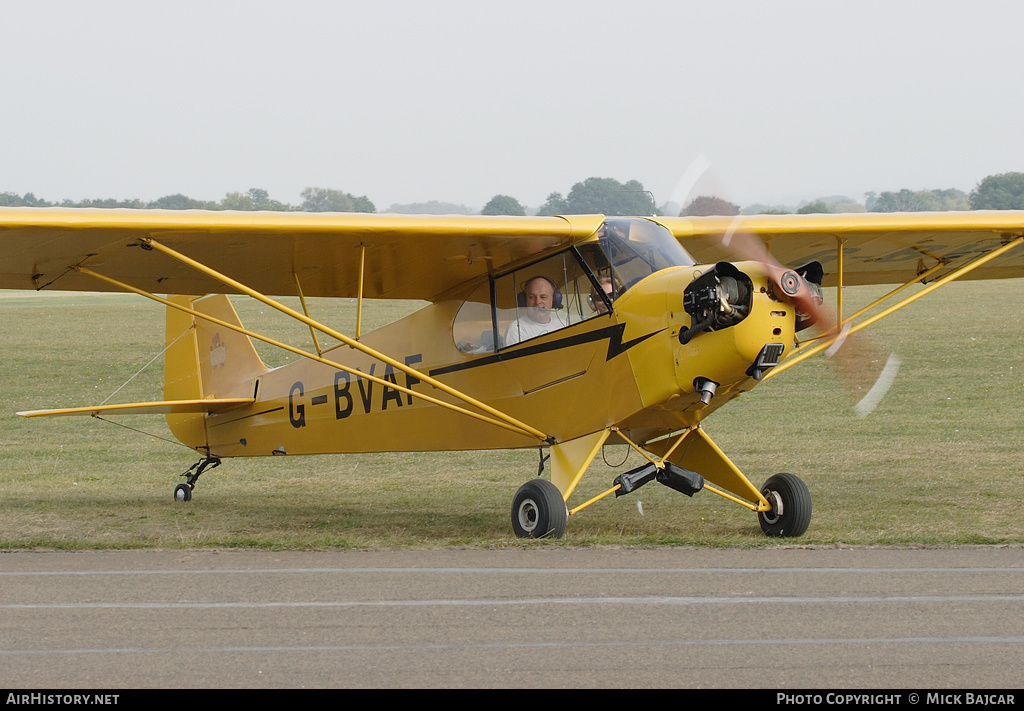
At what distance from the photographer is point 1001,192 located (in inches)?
3167

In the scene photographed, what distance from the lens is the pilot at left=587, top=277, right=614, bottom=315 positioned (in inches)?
349

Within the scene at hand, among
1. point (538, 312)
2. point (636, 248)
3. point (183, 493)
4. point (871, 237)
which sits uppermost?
point (871, 237)

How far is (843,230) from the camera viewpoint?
9.91 meters

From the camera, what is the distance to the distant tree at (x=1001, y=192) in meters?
72.3

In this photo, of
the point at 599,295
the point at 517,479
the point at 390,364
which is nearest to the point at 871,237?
the point at 599,295

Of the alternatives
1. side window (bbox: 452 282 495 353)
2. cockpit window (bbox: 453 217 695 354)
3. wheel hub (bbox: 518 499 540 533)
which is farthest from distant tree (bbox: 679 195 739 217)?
wheel hub (bbox: 518 499 540 533)

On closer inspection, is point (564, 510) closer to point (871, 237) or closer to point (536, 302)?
point (536, 302)

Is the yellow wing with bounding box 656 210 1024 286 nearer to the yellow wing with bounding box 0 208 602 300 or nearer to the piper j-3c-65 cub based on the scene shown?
the piper j-3c-65 cub

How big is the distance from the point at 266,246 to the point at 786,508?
4769mm

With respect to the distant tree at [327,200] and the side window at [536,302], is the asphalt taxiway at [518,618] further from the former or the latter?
the distant tree at [327,200]

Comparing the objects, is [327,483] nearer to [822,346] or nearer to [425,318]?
[425,318]

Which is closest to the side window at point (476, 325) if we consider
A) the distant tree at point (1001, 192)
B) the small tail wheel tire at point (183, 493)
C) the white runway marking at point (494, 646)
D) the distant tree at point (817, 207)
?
the distant tree at point (817, 207)

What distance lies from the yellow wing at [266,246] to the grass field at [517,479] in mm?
2263

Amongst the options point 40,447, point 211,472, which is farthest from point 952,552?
point 40,447
